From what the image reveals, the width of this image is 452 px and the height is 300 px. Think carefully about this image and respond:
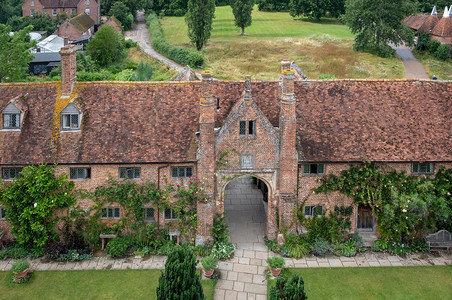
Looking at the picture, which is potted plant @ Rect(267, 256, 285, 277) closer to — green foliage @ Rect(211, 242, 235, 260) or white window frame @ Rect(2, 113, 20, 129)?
green foliage @ Rect(211, 242, 235, 260)

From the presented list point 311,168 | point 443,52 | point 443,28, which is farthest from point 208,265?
point 443,28

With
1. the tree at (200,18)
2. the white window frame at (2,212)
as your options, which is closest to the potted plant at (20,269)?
the white window frame at (2,212)

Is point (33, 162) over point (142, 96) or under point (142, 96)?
under

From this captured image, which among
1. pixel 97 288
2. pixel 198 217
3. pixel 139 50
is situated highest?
pixel 139 50

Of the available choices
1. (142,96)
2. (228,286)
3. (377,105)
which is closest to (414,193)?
(377,105)

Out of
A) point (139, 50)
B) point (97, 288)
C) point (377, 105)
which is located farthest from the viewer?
point (139, 50)

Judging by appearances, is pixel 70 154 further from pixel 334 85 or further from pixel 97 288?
pixel 334 85

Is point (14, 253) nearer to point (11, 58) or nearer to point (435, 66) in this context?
point (11, 58)
